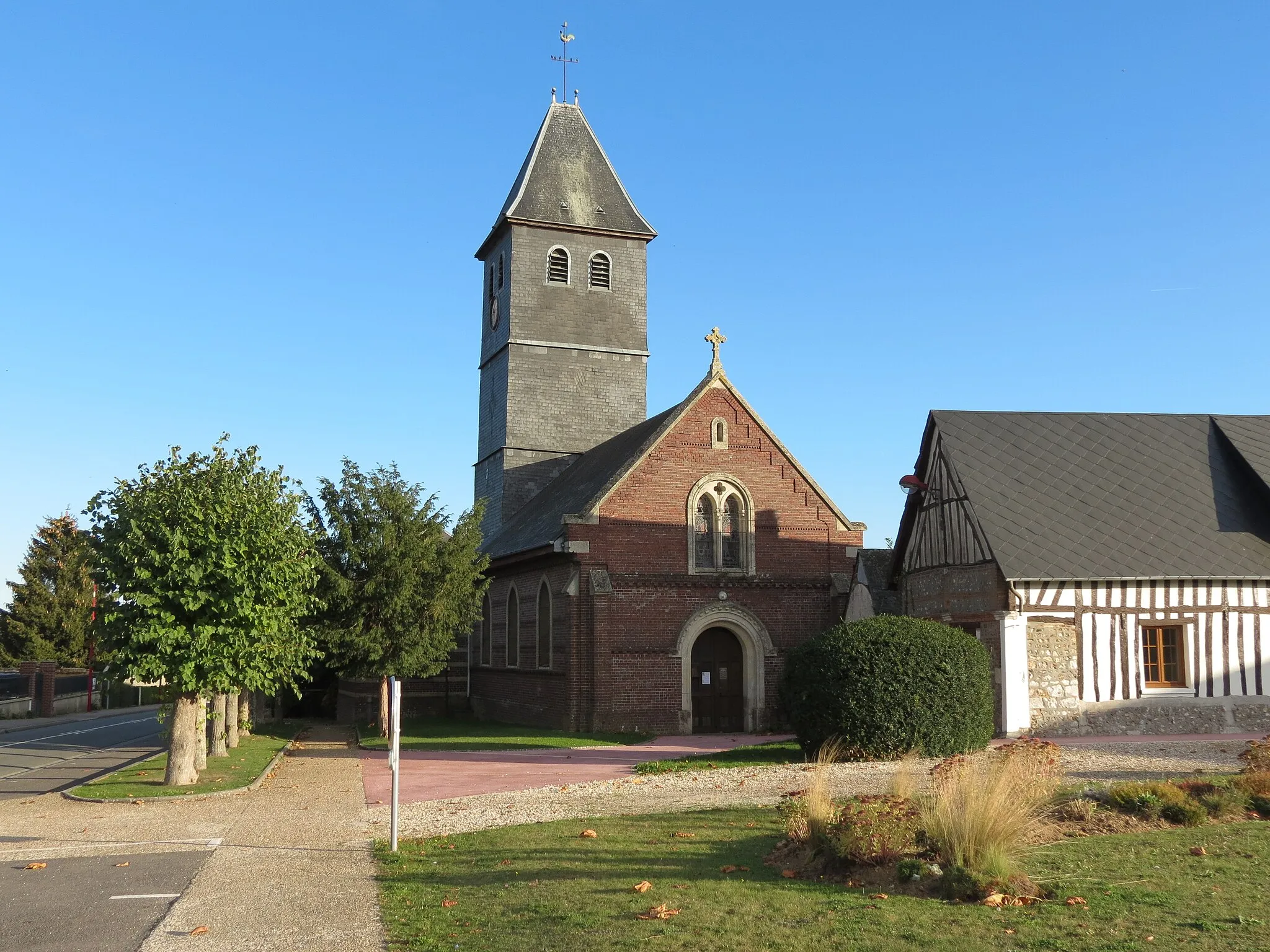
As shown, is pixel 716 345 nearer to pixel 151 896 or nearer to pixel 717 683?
pixel 717 683

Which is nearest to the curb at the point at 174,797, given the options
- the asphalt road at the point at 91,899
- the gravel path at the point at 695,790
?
the gravel path at the point at 695,790

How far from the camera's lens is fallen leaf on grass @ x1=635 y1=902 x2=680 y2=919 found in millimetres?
8016

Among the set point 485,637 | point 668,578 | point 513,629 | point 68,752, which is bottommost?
point 68,752

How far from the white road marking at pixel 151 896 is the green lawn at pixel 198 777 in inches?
272

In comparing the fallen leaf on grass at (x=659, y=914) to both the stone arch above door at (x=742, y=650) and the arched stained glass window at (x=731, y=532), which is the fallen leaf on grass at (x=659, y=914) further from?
the arched stained glass window at (x=731, y=532)

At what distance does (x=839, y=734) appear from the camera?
1812 centimetres

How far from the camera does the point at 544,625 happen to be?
28906 mm

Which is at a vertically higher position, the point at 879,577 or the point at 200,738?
the point at 879,577

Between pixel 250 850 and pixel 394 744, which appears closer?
pixel 394 744

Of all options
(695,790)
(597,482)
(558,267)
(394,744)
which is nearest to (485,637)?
(597,482)

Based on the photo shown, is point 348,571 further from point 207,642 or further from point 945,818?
point 945,818

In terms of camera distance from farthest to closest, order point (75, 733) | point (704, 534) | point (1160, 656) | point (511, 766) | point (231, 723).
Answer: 1. point (75, 733)
2. point (704, 534)
3. point (231, 723)
4. point (1160, 656)
5. point (511, 766)

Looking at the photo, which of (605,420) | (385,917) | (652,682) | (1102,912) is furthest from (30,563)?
(1102,912)

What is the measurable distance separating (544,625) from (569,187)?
1673 cm
